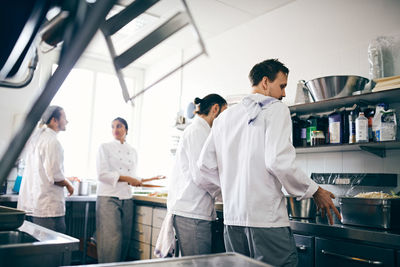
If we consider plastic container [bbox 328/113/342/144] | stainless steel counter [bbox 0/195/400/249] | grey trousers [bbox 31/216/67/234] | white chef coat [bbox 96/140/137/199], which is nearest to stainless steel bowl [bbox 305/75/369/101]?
plastic container [bbox 328/113/342/144]

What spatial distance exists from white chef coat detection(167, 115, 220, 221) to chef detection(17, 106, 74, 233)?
1127 mm

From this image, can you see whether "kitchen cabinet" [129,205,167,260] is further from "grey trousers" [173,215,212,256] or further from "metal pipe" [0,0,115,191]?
"metal pipe" [0,0,115,191]

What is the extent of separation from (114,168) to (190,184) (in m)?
1.53

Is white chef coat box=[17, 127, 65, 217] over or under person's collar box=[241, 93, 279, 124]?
under

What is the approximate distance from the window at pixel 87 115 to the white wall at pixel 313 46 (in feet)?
5.17

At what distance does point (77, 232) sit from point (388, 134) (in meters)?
3.57

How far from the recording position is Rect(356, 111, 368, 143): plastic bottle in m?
2.29

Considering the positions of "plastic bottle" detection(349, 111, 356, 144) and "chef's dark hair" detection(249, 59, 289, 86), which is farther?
"plastic bottle" detection(349, 111, 356, 144)

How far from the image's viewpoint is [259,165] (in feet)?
5.26

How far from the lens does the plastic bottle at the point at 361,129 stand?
7.50ft

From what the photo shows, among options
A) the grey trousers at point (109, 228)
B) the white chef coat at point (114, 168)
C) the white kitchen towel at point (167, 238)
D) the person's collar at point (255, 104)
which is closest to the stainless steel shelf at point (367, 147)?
the person's collar at point (255, 104)

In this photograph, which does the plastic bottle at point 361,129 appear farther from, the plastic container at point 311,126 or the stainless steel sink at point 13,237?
the stainless steel sink at point 13,237

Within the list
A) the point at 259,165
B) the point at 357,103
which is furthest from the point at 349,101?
the point at 259,165

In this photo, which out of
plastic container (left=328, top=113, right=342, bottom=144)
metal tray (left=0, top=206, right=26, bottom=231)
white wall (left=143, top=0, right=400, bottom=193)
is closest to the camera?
metal tray (left=0, top=206, right=26, bottom=231)
